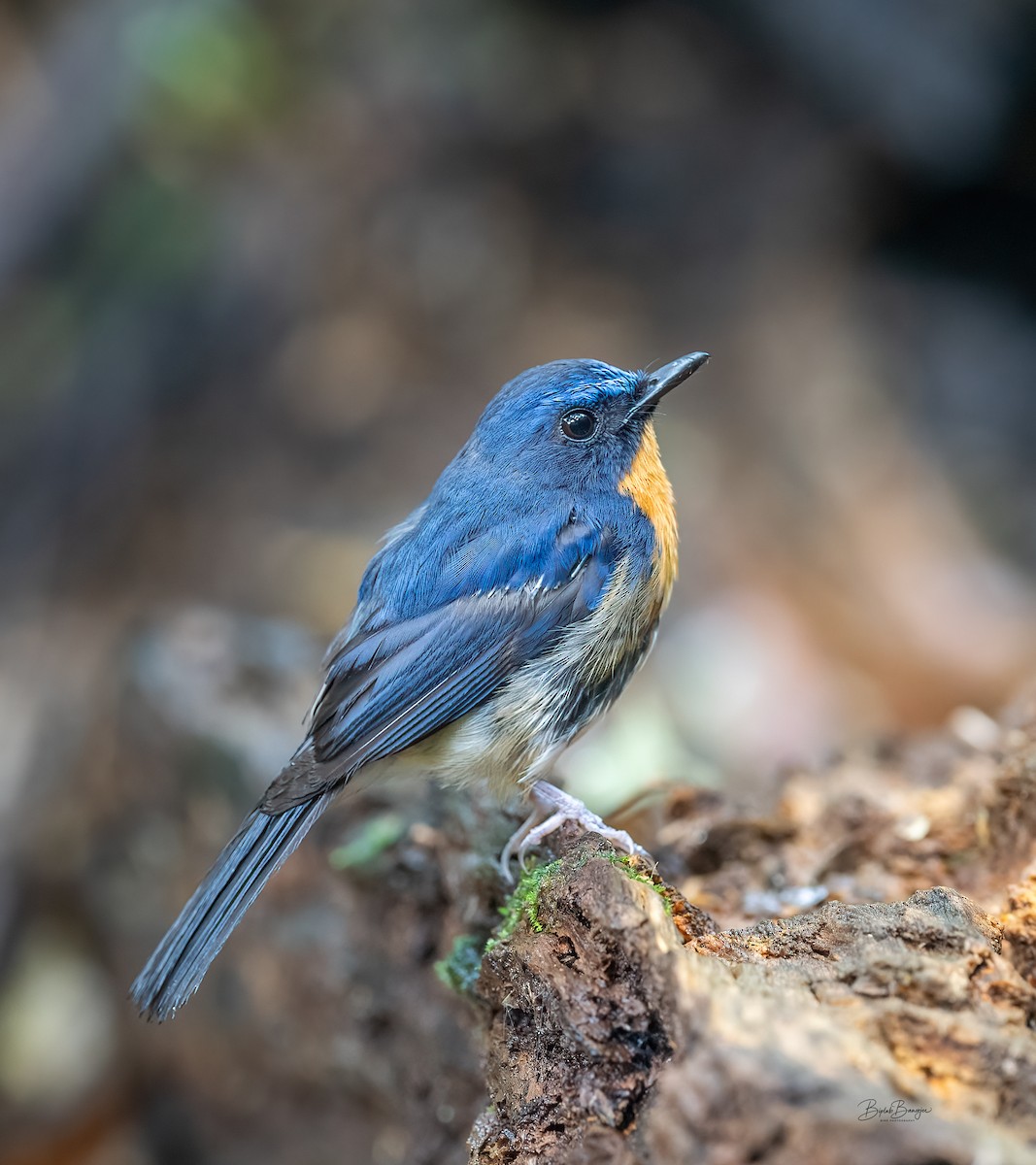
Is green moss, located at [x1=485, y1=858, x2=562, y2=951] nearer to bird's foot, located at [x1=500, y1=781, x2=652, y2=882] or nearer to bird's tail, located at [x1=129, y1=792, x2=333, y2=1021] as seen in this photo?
bird's foot, located at [x1=500, y1=781, x2=652, y2=882]

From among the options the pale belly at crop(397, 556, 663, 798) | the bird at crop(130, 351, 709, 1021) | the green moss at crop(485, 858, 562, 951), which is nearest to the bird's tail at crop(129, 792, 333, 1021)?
the bird at crop(130, 351, 709, 1021)

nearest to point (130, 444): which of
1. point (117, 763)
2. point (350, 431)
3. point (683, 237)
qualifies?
point (350, 431)

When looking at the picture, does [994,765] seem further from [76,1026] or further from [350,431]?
[350,431]

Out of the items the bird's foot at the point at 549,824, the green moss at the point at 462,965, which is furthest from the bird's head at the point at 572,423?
the green moss at the point at 462,965

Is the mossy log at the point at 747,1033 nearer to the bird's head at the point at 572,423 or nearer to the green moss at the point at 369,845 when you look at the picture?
the green moss at the point at 369,845

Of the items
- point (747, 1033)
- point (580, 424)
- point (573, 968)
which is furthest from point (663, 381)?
point (747, 1033)

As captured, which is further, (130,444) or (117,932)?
(130,444)

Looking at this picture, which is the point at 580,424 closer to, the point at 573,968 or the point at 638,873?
the point at 638,873
